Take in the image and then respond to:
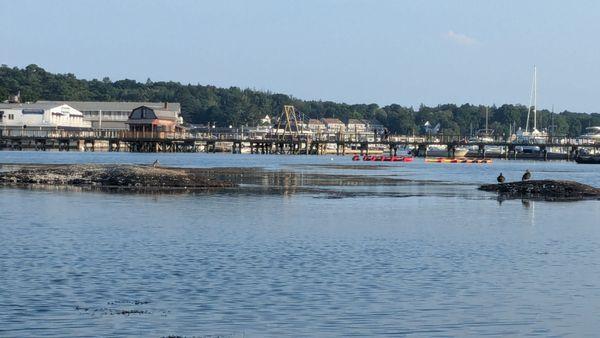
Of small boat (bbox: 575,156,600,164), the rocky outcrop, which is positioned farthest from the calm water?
small boat (bbox: 575,156,600,164)

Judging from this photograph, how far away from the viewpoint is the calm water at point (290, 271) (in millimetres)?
22656

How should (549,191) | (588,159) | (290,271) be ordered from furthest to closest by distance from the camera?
(588,159) → (549,191) → (290,271)

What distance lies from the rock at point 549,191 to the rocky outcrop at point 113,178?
18.7 meters

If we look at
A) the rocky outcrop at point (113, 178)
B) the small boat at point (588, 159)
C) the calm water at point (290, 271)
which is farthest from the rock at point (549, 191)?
the small boat at point (588, 159)

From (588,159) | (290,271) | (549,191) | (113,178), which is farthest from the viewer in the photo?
(588,159)

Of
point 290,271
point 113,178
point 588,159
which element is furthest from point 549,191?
point 588,159

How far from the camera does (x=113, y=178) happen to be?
67062mm

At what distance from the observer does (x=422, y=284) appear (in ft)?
92.2

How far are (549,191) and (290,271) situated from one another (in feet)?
Answer: 127

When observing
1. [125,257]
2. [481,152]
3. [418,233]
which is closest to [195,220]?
[418,233]

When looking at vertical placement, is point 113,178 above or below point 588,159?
above

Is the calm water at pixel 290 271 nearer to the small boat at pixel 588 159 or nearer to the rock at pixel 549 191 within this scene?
the rock at pixel 549 191

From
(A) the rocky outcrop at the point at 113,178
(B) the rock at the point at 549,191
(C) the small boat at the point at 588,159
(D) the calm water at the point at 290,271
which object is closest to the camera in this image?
(D) the calm water at the point at 290,271

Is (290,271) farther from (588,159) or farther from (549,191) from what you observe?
(588,159)
